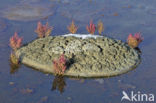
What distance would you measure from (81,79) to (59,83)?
2.62 feet

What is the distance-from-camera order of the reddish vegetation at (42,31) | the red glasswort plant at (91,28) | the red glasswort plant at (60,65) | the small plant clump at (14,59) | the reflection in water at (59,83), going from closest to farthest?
the reflection in water at (59,83), the red glasswort plant at (60,65), the small plant clump at (14,59), the reddish vegetation at (42,31), the red glasswort plant at (91,28)

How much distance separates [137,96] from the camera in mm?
10039

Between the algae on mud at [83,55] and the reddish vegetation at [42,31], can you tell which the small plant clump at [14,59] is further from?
the reddish vegetation at [42,31]

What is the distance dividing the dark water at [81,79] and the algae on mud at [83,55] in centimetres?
28

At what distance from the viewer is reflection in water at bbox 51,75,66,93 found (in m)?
10.3

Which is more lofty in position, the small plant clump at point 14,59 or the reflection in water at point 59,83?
the small plant clump at point 14,59

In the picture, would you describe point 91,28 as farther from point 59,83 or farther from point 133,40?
point 59,83

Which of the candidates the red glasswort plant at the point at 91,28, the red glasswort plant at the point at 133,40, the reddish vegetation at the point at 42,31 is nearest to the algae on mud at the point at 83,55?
the red glasswort plant at the point at 133,40

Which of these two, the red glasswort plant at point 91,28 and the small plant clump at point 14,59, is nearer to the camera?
the small plant clump at point 14,59

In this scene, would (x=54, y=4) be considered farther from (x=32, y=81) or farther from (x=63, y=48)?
(x=32, y=81)

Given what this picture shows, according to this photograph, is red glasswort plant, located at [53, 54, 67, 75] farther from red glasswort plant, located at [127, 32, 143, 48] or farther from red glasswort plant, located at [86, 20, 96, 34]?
red glasswort plant, located at [127, 32, 143, 48]

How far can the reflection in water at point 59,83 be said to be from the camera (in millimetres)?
10284

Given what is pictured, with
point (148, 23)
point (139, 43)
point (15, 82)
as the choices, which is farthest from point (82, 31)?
point (15, 82)

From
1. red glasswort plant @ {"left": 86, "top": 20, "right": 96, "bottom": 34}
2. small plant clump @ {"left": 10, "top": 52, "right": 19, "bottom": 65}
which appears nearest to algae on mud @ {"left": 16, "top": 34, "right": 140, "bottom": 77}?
small plant clump @ {"left": 10, "top": 52, "right": 19, "bottom": 65}
